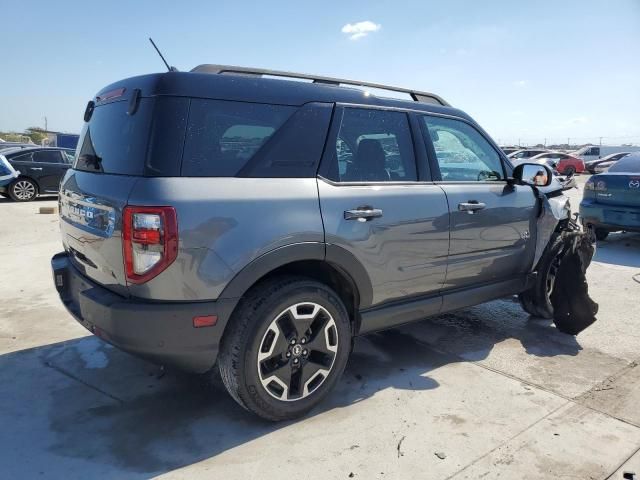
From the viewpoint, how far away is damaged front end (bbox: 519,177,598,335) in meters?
4.23

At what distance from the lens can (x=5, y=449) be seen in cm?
262

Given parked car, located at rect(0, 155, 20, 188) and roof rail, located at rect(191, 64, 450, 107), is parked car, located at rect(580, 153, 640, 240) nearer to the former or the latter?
roof rail, located at rect(191, 64, 450, 107)

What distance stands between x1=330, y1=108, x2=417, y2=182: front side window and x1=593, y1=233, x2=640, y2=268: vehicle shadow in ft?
16.8

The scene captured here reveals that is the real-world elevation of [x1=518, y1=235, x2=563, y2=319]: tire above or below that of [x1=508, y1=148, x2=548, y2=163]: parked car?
below

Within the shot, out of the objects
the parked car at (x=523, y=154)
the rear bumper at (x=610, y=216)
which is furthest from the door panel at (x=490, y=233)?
the parked car at (x=523, y=154)

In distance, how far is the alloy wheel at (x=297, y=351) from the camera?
279cm

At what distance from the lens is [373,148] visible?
3.31m

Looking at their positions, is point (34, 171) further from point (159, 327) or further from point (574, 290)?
point (574, 290)

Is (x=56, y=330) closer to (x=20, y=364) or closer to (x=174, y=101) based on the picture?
(x=20, y=364)

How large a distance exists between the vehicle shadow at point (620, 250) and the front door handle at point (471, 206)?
4416 mm

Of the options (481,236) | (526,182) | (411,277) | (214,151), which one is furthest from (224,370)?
(526,182)

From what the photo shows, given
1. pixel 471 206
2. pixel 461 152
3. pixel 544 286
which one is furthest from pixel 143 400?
pixel 544 286

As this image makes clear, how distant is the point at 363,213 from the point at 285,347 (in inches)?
35.1

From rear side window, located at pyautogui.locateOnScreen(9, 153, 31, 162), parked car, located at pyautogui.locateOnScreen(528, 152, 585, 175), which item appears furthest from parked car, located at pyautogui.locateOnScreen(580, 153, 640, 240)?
parked car, located at pyautogui.locateOnScreen(528, 152, 585, 175)
